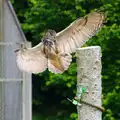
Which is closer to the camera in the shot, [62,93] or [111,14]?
[111,14]

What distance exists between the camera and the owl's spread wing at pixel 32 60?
8.71 feet

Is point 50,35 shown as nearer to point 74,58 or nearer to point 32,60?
point 32,60

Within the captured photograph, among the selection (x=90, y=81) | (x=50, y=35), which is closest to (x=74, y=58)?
(x=50, y=35)

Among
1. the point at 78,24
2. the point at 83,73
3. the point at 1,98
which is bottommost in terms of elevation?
the point at 1,98

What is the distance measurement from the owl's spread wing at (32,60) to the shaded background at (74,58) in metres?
4.25

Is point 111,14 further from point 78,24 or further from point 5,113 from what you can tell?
point 78,24

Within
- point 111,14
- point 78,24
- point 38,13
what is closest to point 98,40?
point 111,14

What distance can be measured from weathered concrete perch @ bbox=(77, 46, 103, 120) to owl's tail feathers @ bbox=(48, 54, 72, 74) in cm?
9

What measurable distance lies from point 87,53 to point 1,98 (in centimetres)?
309

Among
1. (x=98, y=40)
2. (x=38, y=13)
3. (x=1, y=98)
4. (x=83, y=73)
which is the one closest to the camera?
(x=83, y=73)

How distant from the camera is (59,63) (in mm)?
2668

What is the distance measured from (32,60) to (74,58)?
14.7 feet

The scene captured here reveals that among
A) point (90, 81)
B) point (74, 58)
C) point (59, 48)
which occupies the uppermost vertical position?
point (59, 48)

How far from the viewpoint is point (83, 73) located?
2.56 metres
